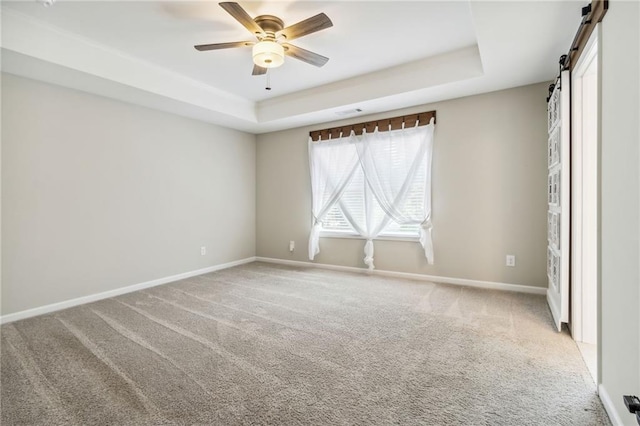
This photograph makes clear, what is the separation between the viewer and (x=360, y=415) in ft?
5.00

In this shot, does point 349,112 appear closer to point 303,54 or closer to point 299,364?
point 303,54

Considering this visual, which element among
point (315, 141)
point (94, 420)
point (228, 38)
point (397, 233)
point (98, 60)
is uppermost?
point (228, 38)

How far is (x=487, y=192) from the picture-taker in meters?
3.65

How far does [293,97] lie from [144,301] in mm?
3282

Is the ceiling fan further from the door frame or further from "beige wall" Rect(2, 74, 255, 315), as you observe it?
the door frame

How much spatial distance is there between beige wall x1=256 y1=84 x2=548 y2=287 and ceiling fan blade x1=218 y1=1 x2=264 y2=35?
245 cm

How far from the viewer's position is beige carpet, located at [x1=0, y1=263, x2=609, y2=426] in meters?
1.56

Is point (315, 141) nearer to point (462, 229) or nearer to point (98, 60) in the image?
point (462, 229)

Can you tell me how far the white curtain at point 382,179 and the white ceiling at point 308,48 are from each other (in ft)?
1.63

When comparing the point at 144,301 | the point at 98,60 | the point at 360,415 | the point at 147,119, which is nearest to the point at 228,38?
the point at 98,60

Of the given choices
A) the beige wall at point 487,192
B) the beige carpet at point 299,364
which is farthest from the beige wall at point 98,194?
the beige wall at point 487,192
